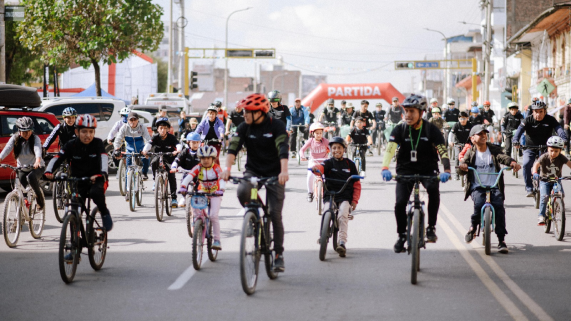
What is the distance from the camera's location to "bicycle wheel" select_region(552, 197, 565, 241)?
10625 mm

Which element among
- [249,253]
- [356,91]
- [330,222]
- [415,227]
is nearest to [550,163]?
[330,222]

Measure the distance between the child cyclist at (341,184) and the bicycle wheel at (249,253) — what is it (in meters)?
2.00

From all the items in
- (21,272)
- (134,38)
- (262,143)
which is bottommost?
(21,272)

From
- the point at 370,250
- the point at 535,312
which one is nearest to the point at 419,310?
the point at 535,312

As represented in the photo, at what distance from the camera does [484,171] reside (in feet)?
33.1

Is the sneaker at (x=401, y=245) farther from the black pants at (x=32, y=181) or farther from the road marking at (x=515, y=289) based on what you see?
the black pants at (x=32, y=181)

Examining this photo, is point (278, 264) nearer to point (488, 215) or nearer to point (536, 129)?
point (488, 215)

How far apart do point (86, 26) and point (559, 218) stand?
84.3 ft

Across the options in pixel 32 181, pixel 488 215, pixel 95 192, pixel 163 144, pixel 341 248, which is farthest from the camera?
pixel 163 144

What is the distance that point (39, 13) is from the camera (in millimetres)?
31688

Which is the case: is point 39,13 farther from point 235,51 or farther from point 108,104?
point 235,51

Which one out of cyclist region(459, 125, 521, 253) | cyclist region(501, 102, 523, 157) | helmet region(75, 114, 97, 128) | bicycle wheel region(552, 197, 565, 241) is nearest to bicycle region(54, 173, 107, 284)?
helmet region(75, 114, 97, 128)

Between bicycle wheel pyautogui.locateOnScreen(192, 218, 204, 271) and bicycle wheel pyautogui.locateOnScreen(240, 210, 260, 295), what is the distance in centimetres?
110

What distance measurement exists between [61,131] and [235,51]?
4268 centimetres
